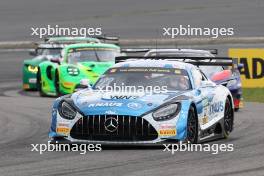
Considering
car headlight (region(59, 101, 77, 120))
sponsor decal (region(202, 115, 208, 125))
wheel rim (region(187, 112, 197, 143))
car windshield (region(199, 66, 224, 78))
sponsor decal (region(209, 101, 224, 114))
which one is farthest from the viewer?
car windshield (region(199, 66, 224, 78))

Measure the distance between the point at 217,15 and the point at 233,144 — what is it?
31214 mm

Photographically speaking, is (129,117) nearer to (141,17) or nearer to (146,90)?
(146,90)

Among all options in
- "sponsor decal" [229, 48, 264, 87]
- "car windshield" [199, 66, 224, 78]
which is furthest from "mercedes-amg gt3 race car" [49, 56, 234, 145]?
"sponsor decal" [229, 48, 264, 87]

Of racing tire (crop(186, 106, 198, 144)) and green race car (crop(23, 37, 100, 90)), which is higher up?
racing tire (crop(186, 106, 198, 144))

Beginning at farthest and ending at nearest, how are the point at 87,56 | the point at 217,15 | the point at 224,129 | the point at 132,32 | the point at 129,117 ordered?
the point at 217,15
the point at 132,32
the point at 87,56
the point at 224,129
the point at 129,117

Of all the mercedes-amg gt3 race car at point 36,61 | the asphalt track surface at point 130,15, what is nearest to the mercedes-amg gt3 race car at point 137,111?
the mercedes-amg gt3 race car at point 36,61

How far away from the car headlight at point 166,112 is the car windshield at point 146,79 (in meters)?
0.91

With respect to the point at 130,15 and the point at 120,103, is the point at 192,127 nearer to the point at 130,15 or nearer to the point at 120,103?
the point at 120,103

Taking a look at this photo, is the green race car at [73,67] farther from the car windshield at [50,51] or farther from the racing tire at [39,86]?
the car windshield at [50,51]

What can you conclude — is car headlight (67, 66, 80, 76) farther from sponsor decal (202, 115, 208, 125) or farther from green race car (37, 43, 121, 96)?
sponsor decal (202, 115, 208, 125)

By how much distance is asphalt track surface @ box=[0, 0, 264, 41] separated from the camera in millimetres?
41438

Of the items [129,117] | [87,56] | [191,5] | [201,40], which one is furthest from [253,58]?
[191,5]

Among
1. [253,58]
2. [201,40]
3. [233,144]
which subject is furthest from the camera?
[201,40]

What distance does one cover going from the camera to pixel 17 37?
3944cm
